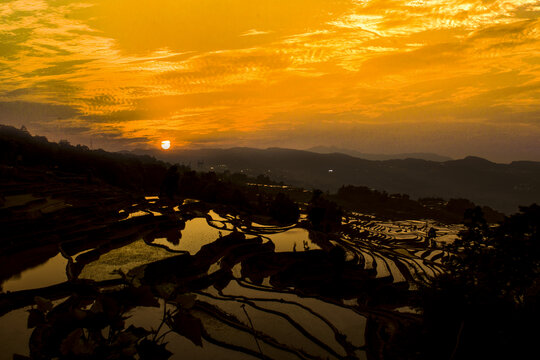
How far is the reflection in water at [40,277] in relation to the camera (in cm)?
1147

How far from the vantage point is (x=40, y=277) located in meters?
12.4

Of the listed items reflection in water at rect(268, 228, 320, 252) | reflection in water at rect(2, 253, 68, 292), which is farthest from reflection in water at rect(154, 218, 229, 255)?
reflection in water at rect(2, 253, 68, 292)

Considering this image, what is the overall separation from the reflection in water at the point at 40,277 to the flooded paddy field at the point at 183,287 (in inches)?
1.8

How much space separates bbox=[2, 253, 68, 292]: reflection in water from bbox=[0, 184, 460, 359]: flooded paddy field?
4 centimetres

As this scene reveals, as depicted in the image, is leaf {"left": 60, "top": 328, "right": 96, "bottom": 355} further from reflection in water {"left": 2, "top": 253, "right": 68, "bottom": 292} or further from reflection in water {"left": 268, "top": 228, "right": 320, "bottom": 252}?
reflection in water {"left": 268, "top": 228, "right": 320, "bottom": 252}

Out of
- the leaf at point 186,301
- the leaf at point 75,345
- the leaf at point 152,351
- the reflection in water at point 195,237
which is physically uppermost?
the leaf at point 186,301

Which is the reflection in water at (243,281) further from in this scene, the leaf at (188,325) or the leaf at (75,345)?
the leaf at (75,345)

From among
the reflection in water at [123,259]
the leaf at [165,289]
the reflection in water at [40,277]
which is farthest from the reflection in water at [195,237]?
the leaf at [165,289]

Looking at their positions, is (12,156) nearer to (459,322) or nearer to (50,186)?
(50,186)

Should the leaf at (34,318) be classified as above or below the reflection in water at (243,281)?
above

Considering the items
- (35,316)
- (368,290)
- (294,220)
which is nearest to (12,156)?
(294,220)

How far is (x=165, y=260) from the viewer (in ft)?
48.5

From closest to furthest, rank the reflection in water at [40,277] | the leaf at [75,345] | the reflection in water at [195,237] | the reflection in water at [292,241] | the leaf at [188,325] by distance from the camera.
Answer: the leaf at [75,345], the leaf at [188,325], the reflection in water at [40,277], the reflection in water at [195,237], the reflection in water at [292,241]

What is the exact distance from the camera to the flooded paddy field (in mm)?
3352
